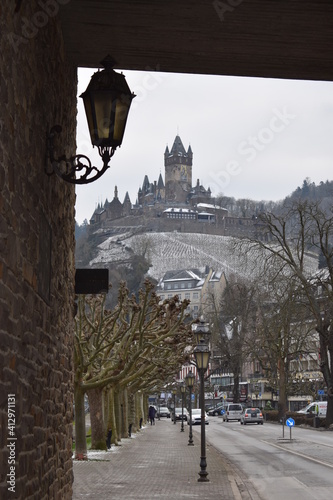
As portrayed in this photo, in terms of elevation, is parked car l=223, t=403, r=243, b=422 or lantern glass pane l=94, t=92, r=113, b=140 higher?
lantern glass pane l=94, t=92, r=113, b=140

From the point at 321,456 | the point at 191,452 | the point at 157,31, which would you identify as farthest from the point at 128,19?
the point at 191,452

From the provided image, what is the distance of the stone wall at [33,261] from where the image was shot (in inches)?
214

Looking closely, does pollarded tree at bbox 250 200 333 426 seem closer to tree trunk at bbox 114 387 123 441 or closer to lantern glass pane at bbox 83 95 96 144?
tree trunk at bbox 114 387 123 441

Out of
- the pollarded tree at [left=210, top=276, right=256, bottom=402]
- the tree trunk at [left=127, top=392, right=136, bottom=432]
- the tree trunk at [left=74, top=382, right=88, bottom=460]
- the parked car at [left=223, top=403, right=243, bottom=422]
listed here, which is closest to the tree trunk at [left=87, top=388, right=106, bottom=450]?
the tree trunk at [left=74, top=382, right=88, bottom=460]

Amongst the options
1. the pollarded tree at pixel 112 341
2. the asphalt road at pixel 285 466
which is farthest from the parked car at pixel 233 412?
the pollarded tree at pixel 112 341

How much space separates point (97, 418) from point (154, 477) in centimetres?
928

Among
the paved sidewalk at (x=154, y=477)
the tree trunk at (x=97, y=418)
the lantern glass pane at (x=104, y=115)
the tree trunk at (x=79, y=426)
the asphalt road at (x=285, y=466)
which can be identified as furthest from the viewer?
the tree trunk at (x=97, y=418)

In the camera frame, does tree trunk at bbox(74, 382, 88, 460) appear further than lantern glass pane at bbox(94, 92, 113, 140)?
Yes

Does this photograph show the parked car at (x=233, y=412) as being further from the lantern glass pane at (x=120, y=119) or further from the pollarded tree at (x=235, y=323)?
the lantern glass pane at (x=120, y=119)

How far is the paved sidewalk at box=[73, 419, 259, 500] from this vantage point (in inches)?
683

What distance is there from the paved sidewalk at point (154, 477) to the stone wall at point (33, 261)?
8322mm

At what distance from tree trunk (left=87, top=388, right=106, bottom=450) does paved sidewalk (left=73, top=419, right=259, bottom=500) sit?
1.97 ft

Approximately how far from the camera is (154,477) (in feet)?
70.9

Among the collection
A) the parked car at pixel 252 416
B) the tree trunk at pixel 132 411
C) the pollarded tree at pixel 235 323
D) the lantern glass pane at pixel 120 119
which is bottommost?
the parked car at pixel 252 416
